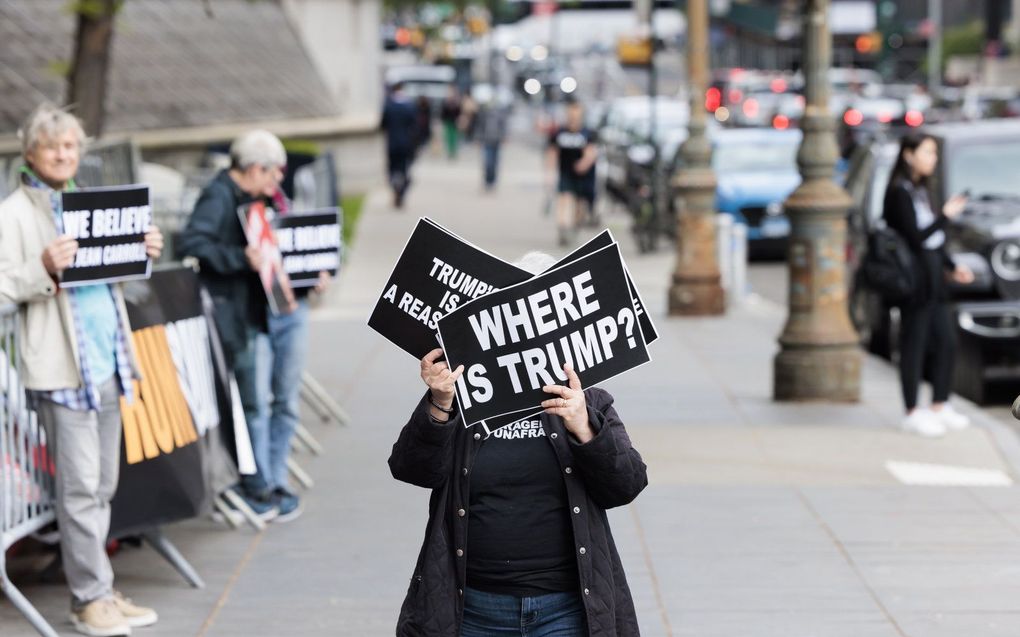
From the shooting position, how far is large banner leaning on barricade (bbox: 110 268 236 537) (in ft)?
21.8

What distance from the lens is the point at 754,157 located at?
23.2 metres

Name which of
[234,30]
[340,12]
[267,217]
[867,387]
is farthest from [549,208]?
[267,217]

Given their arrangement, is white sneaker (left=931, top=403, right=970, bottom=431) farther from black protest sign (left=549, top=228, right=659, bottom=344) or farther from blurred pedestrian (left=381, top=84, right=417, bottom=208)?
blurred pedestrian (left=381, top=84, right=417, bottom=208)

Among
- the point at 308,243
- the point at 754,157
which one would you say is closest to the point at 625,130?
the point at 754,157

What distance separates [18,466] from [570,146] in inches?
631

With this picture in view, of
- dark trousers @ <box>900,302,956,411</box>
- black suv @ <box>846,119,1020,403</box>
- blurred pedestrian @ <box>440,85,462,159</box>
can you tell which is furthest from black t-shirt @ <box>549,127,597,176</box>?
blurred pedestrian @ <box>440,85,462,159</box>

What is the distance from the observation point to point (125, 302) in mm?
6742

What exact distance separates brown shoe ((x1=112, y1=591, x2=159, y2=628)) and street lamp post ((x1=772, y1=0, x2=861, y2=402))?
568 centimetres

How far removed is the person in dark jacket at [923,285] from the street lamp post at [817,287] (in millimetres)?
→ 1002

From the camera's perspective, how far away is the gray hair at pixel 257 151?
761cm

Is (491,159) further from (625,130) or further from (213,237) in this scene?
(213,237)

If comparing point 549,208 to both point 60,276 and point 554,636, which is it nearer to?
point 60,276

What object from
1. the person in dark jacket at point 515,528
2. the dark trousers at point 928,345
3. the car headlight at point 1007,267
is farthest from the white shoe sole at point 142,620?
the car headlight at point 1007,267

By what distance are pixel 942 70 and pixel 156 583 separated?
87.5m
